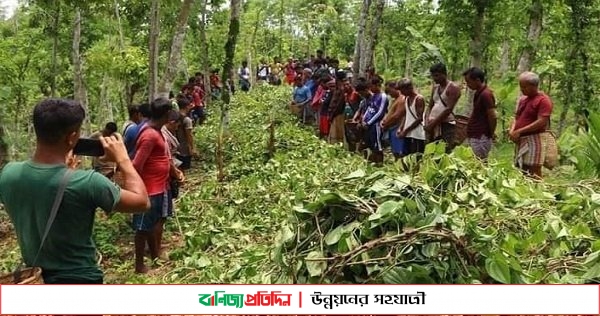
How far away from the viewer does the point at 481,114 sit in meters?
7.07

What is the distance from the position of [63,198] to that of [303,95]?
12044 mm

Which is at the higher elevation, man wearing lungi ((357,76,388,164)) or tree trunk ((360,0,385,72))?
tree trunk ((360,0,385,72))

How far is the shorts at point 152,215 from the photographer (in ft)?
19.1

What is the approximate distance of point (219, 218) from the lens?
7.14 meters

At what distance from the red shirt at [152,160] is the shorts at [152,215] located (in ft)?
0.26

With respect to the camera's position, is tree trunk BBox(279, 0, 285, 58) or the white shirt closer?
the white shirt

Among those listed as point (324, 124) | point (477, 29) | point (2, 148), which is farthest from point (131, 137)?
point (477, 29)

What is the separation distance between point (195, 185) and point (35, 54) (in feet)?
32.6

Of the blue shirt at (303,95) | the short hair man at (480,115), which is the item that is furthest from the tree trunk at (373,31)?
the short hair man at (480,115)

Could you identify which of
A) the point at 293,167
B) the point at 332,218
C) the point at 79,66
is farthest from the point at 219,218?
the point at 79,66

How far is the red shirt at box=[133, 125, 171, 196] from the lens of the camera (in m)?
5.57

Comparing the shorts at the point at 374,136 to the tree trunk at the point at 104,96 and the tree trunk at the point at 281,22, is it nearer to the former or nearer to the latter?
the tree trunk at the point at 104,96

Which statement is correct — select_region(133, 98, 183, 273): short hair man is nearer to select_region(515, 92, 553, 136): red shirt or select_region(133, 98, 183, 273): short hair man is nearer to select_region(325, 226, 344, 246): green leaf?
select_region(325, 226, 344, 246): green leaf

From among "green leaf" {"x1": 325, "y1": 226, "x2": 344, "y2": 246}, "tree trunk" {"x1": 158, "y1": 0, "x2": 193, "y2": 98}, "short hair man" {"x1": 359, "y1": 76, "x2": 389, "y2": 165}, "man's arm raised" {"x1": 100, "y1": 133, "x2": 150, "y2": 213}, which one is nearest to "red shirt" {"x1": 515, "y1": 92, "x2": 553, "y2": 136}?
"short hair man" {"x1": 359, "y1": 76, "x2": 389, "y2": 165}
